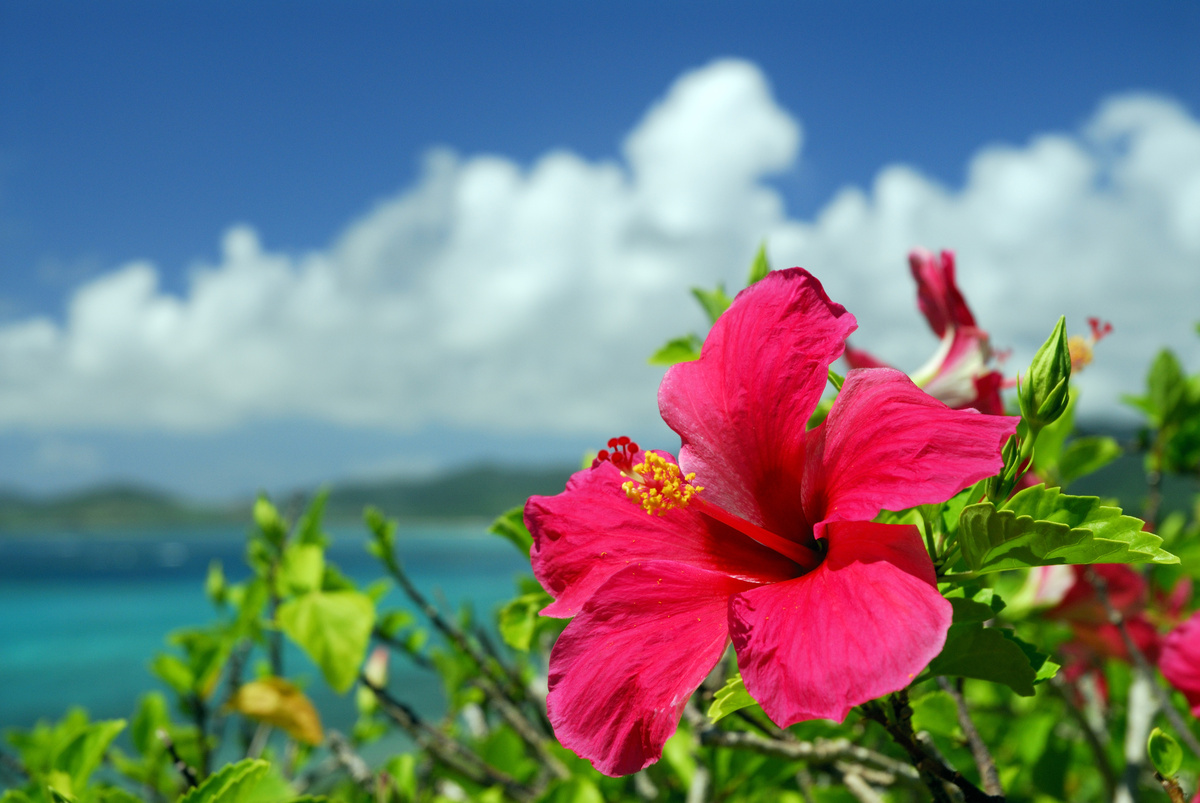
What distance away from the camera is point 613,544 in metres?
0.99

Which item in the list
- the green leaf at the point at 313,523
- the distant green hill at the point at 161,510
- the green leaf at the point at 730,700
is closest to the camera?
the green leaf at the point at 730,700

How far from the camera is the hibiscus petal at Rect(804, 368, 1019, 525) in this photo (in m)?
0.76

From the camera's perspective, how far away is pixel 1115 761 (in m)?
2.15

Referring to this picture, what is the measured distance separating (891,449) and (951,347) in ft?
2.23

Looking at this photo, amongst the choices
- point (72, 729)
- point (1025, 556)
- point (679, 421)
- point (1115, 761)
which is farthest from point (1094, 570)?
point (72, 729)

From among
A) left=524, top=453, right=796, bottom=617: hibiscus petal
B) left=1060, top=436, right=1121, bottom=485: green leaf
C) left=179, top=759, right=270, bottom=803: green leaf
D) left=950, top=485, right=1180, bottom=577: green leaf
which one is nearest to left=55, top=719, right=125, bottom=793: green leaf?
left=179, top=759, right=270, bottom=803: green leaf

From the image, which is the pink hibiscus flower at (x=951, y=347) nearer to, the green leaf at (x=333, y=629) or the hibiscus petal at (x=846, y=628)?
the hibiscus petal at (x=846, y=628)

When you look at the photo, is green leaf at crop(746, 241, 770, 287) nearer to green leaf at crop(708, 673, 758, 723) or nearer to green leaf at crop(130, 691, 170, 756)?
green leaf at crop(708, 673, 758, 723)

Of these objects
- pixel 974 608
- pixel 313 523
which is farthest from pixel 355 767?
pixel 974 608

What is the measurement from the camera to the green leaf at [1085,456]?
1.81m

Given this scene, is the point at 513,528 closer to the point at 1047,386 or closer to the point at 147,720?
the point at 1047,386

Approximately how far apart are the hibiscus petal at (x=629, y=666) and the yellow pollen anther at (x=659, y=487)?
0.32 ft

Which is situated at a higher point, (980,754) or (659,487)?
(659,487)

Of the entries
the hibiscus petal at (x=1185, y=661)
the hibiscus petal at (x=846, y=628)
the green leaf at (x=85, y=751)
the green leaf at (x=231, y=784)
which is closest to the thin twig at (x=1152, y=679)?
the hibiscus petal at (x=1185, y=661)
